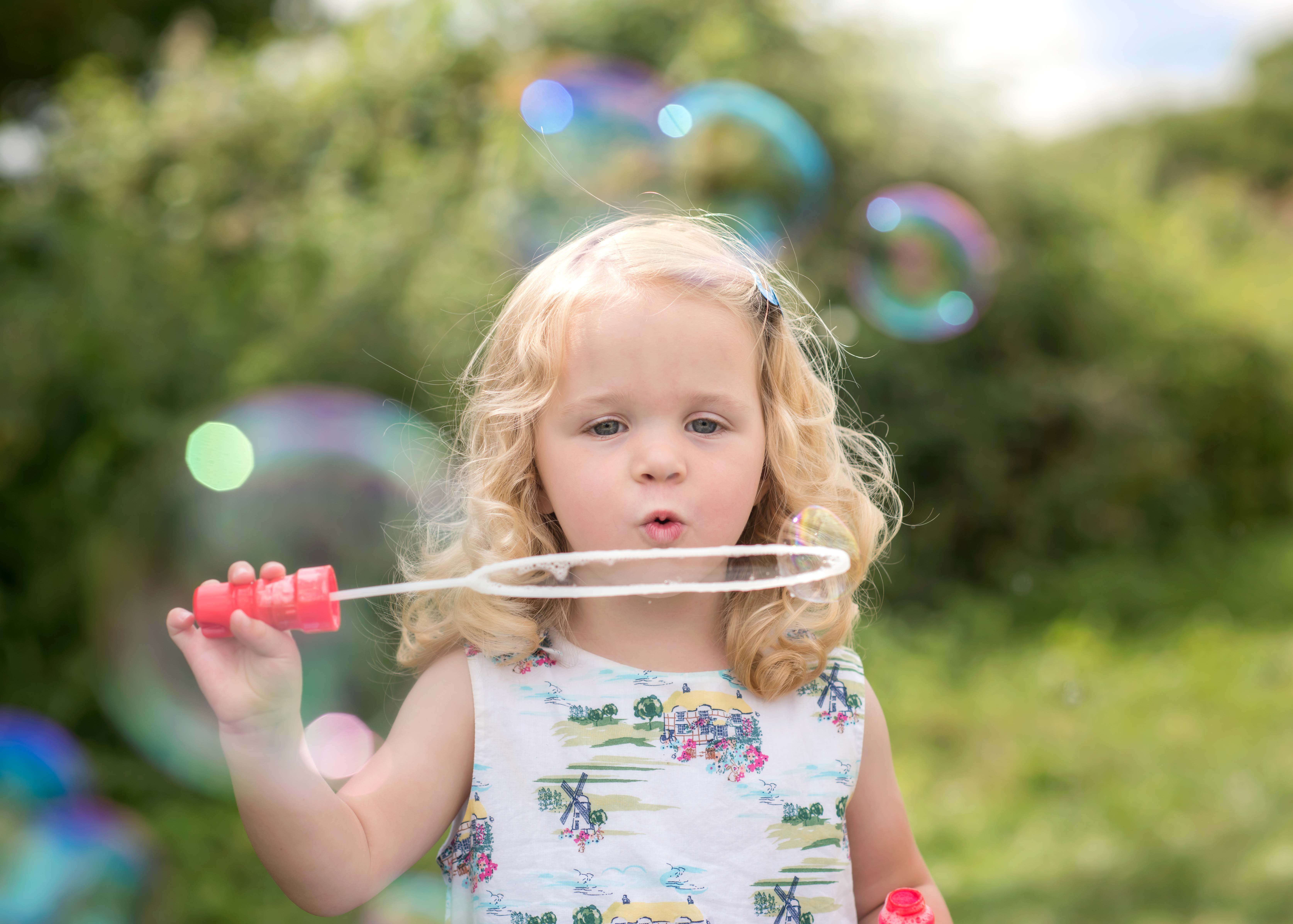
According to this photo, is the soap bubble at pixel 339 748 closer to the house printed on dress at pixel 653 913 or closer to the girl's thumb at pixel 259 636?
the girl's thumb at pixel 259 636

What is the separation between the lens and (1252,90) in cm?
1335

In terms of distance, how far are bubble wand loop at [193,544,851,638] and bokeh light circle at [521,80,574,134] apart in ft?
8.80

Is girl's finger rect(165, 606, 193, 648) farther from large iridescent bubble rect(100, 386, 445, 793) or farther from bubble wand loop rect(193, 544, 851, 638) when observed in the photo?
large iridescent bubble rect(100, 386, 445, 793)

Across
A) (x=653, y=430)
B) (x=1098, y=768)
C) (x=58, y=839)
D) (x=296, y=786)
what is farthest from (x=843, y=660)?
(x=1098, y=768)

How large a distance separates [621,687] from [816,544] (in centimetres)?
26

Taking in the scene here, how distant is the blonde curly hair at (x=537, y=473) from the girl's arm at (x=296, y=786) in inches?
6.6

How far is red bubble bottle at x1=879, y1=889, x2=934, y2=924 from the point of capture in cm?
101

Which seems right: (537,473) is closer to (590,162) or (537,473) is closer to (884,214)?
(590,162)

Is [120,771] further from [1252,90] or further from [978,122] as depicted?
[1252,90]

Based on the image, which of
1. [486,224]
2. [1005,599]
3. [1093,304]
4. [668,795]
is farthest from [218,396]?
[1093,304]

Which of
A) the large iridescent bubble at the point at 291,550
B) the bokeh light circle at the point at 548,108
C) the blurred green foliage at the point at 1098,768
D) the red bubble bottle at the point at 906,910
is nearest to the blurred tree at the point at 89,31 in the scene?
the bokeh light circle at the point at 548,108

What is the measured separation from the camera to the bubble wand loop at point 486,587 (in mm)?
987

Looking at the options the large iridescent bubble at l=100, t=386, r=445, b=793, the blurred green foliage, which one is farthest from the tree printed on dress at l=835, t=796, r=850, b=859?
the large iridescent bubble at l=100, t=386, r=445, b=793

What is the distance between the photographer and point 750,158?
13.9 feet
